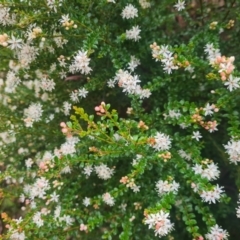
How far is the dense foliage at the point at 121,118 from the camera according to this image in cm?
150

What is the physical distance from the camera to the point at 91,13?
5.65ft

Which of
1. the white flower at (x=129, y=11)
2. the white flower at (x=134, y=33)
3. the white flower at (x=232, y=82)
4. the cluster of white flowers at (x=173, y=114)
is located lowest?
the white flower at (x=232, y=82)

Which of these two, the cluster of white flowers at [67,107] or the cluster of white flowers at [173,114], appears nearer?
the cluster of white flowers at [173,114]

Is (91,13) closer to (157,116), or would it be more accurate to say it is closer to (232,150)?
(157,116)

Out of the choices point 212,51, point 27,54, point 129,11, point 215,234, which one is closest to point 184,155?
point 215,234

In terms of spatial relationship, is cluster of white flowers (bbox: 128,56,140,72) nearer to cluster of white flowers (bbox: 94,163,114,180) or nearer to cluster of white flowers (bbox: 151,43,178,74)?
cluster of white flowers (bbox: 151,43,178,74)

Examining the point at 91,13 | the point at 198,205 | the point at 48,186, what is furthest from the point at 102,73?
the point at 198,205

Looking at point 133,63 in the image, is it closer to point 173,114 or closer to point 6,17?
point 173,114

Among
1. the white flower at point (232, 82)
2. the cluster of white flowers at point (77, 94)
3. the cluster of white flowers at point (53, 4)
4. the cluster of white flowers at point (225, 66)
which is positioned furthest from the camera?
the cluster of white flowers at point (77, 94)

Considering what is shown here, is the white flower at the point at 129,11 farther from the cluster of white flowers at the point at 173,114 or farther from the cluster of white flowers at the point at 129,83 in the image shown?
the cluster of white flowers at the point at 173,114

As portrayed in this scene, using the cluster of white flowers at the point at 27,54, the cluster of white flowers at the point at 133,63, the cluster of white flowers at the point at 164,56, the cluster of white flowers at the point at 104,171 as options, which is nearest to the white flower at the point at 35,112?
the cluster of white flowers at the point at 27,54

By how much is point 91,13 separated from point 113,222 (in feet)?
2.97

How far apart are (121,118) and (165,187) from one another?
0.33 m

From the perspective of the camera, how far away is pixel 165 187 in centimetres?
163
